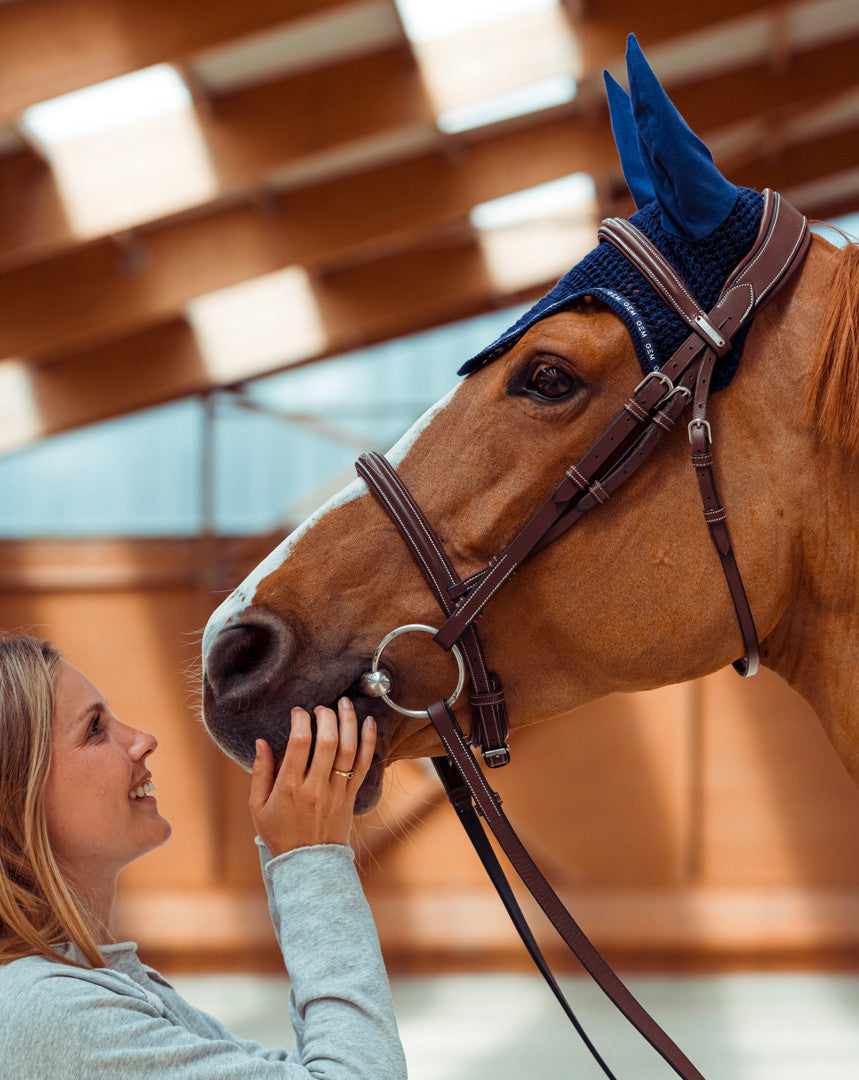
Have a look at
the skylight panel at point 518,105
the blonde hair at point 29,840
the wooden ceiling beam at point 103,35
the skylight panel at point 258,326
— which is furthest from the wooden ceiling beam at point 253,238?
the blonde hair at point 29,840

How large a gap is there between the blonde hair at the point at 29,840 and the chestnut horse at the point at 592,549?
0.61 feet

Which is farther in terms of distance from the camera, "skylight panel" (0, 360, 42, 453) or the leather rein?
"skylight panel" (0, 360, 42, 453)

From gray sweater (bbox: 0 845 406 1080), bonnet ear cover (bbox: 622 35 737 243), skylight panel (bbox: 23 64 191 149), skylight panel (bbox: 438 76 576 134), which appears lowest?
gray sweater (bbox: 0 845 406 1080)

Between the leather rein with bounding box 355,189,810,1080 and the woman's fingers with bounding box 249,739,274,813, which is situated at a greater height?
the leather rein with bounding box 355,189,810,1080

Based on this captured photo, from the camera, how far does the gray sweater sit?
36.5 inches

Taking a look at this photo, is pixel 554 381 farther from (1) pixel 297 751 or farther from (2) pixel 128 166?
(2) pixel 128 166

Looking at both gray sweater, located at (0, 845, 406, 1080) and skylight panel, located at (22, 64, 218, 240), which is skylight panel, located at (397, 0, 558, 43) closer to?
skylight panel, located at (22, 64, 218, 240)

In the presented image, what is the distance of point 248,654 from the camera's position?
1203 mm

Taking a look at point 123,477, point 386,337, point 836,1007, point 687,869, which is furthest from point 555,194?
point 836,1007

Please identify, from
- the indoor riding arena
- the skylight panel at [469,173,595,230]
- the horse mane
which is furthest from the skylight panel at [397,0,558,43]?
the horse mane

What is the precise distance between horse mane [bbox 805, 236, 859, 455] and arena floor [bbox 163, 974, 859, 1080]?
314cm

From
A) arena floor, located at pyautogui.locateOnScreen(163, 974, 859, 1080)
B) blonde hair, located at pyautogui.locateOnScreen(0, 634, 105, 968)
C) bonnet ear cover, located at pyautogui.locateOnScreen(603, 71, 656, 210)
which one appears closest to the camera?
blonde hair, located at pyautogui.locateOnScreen(0, 634, 105, 968)

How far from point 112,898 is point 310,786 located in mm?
334

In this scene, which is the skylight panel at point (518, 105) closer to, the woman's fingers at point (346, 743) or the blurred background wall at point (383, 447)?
the blurred background wall at point (383, 447)
